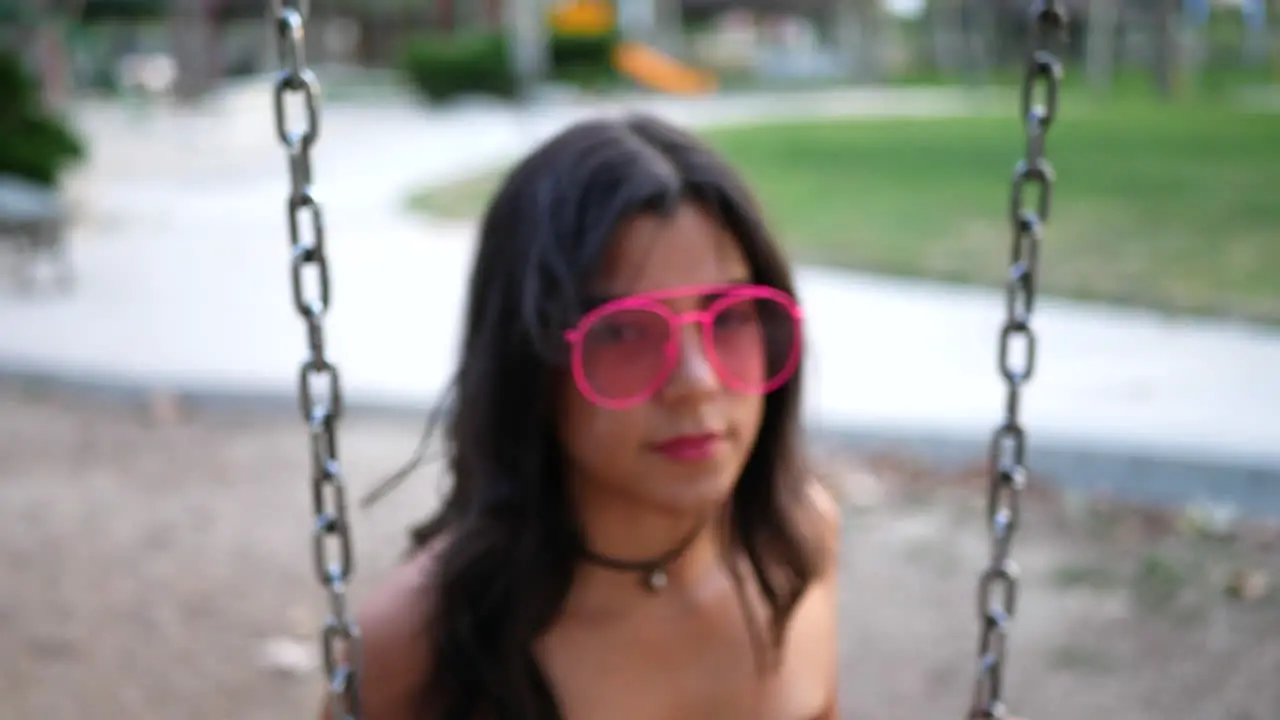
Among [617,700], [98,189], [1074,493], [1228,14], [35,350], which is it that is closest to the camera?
[617,700]

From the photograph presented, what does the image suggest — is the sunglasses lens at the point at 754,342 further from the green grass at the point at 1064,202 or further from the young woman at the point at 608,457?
the green grass at the point at 1064,202

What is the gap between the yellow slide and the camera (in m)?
21.5

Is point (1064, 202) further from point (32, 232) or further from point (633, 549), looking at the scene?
point (633, 549)

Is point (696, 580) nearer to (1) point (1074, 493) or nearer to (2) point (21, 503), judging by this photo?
(1) point (1074, 493)

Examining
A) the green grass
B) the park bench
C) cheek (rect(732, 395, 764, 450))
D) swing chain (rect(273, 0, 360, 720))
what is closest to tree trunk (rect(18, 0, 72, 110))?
the green grass

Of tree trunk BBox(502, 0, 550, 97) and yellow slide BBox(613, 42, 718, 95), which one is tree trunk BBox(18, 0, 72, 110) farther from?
yellow slide BBox(613, 42, 718, 95)

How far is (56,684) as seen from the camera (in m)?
2.88

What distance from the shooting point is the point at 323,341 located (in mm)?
1317

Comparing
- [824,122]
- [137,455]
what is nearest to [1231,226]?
[137,455]

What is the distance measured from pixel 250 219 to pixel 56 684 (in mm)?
7480

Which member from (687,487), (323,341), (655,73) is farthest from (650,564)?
(655,73)

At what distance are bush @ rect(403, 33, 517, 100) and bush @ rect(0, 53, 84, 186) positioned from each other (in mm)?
9708

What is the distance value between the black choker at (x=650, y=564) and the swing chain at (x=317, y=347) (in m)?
0.25

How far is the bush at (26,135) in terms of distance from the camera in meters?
9.09
